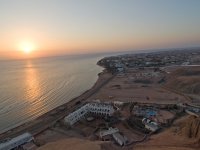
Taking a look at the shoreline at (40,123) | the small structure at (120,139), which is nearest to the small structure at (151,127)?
the small structure at (120,139)

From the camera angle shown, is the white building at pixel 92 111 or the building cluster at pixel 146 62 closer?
the white building at pixel 92 111

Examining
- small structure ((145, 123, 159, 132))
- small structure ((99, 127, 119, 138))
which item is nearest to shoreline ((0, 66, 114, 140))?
small structure ((99, 127, 119, 138))

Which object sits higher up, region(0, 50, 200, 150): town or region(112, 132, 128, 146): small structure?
region(112, 132, 128, 146): small structure

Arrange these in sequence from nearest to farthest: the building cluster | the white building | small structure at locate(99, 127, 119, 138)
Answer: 1. small structure at locate(99, 127, 119, 138)
2. the white building
3. the building cluster

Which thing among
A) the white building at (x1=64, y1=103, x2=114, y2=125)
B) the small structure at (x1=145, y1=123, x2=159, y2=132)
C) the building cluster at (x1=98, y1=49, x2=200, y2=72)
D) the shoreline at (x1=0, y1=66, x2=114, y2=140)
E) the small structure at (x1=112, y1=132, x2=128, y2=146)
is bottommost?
the building cluster at (x1=98, y1=49, x2=200, y2=72)

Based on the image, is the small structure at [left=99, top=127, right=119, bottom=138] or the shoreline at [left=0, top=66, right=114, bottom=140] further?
the shoreline at [left=0, top=66, right=114, bottom=140]

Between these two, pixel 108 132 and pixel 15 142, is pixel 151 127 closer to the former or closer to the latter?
pixel 108 132

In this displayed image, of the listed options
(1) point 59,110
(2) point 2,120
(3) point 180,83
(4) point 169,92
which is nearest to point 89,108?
(1) point 59,110

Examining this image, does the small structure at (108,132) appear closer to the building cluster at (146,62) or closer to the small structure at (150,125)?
the small structure at (150,125)

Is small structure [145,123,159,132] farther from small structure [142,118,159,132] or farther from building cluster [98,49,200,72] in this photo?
building cluster [98,49,200,72]

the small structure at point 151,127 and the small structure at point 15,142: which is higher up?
the small structure at point 15,142

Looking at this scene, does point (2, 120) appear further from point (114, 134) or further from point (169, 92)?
point (169, 92)

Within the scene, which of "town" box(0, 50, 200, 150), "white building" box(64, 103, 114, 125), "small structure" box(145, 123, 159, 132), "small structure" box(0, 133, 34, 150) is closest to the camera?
"small structure" box(0, 133, 34, 150)
